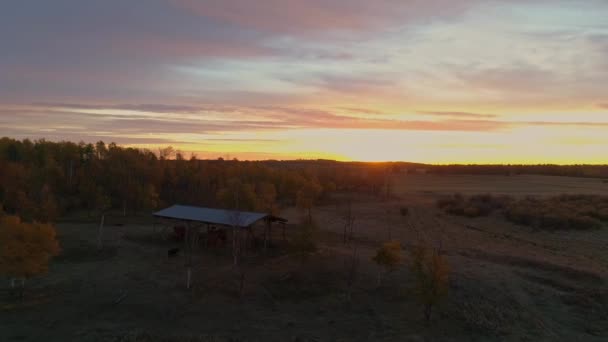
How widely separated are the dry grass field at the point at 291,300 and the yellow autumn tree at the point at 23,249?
49.7 inches

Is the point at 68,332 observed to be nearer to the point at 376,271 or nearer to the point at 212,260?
the point at 212,260

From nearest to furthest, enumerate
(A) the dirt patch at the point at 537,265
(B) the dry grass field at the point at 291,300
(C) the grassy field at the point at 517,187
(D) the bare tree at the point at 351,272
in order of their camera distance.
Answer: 1. (B) the dry grass field at the point at 291,300
2. (D) the bare tree at the point at 351,272
3. (A) the dirt patch at the point at 537,265
4. (C) the grassy field at the point at 517,187

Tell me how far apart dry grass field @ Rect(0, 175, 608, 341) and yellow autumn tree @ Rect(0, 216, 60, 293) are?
126cm

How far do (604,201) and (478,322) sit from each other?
143ft

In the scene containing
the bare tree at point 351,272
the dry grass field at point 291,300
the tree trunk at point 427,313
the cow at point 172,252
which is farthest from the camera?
the cow at point 172,252

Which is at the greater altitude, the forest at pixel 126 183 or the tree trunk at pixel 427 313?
the forest at pixel 126 183

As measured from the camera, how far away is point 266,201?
1414 inches

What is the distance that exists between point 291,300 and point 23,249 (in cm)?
1096

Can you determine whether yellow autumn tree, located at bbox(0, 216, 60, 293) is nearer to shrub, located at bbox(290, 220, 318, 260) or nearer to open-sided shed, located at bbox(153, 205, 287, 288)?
open-sided shed, located at bbox(153, 205, 287, 288)

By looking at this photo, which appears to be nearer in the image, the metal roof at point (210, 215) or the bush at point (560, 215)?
the metal roof at point (210, 215)

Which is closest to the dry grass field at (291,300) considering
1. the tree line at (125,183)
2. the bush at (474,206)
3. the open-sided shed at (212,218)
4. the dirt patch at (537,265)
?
the dirt patch at (537,265)

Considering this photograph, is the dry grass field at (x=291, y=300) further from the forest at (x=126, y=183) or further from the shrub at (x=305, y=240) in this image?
the forest at (x=126, y=183)

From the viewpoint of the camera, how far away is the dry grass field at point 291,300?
14.6m

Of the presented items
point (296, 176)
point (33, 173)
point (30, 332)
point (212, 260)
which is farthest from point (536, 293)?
point (33, 173)
